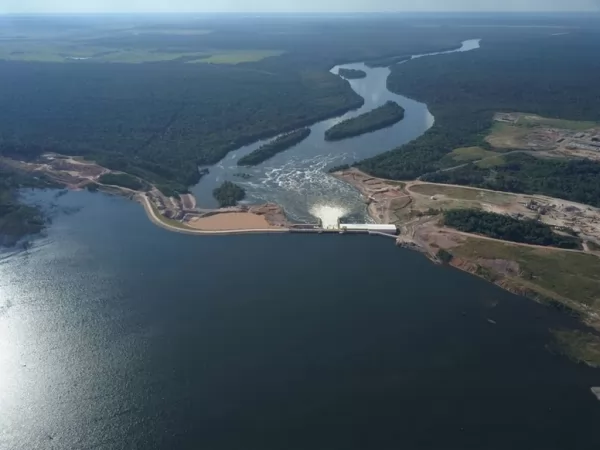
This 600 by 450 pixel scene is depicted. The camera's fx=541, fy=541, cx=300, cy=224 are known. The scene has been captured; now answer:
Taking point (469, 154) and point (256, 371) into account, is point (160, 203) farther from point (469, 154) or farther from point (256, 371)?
point (469, 154)

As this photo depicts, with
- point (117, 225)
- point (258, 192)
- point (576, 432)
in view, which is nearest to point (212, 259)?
point (117, 225)

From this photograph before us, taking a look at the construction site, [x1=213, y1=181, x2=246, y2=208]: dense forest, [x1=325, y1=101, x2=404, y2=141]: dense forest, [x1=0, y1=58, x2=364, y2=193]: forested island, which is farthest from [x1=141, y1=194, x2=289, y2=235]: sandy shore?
the construction site

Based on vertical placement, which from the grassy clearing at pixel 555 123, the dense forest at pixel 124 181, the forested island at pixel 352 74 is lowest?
the forested island at pixel 352 74

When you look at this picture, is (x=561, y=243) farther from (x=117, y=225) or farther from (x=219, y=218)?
(x=117, y=225)

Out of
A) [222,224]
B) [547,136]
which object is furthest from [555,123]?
[222,224]

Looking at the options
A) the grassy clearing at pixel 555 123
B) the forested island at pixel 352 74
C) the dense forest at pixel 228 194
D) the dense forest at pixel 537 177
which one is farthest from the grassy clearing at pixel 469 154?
the forested island at pixel 352 74

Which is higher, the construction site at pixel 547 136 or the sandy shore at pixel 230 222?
the sandy shore at pixel 230 222

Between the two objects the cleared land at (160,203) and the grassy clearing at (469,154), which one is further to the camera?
the grassy clearing at (469,154)

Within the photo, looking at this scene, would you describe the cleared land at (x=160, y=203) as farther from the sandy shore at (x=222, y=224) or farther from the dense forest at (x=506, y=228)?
the dense forest at (x=506, y=228)
